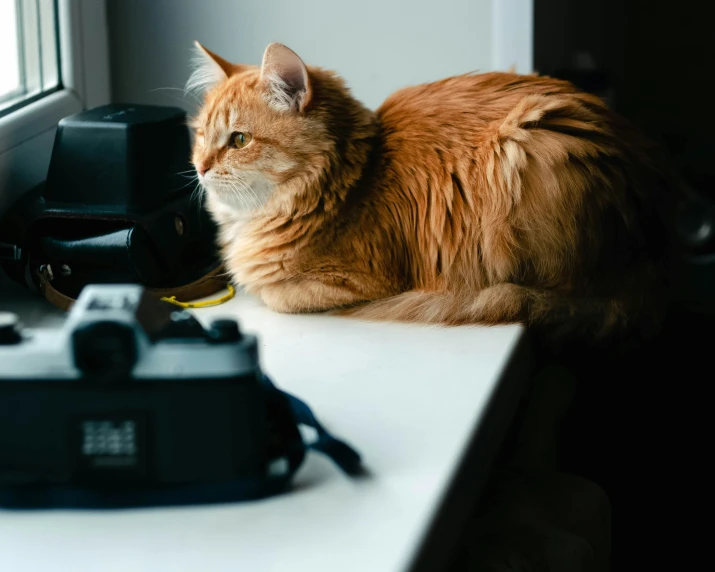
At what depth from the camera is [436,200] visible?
45.6 inches

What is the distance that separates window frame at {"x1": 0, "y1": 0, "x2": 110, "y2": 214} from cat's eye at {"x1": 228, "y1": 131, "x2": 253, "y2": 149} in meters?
0.33

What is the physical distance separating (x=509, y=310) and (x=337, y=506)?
499 millimetres

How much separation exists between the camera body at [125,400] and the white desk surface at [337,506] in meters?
0.03

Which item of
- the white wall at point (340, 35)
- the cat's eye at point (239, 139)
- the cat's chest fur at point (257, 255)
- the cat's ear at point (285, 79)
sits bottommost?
the cat's chest fur at point (257, 255)

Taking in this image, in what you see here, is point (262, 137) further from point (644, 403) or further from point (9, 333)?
point (644, 403)

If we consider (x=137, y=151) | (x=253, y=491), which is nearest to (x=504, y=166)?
(x=137, y=151)

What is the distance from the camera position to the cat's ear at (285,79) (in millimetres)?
1105

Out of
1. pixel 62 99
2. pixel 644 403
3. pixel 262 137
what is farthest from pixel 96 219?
pixel 644 403

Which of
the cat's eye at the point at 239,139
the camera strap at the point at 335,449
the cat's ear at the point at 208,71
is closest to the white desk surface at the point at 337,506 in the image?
the camera strap at the point at 335,449

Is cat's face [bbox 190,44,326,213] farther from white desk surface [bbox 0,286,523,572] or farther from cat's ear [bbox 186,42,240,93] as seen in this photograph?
white desk surface [bbox 0,286,523,572]

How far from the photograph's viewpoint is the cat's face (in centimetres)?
114

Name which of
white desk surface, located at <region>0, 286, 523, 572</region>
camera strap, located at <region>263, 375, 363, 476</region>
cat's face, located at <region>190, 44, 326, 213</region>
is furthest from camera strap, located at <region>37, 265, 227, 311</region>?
camera strap, located at <region>263, 375, 363, 476</region>

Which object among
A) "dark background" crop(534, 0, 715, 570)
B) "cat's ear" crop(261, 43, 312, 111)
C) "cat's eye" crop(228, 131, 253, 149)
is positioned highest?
"cat's ear" crop(261, 43, 312, 111)

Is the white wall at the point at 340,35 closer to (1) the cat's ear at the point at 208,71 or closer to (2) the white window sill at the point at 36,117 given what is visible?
(1) the cat's ear at the point at 208,71
